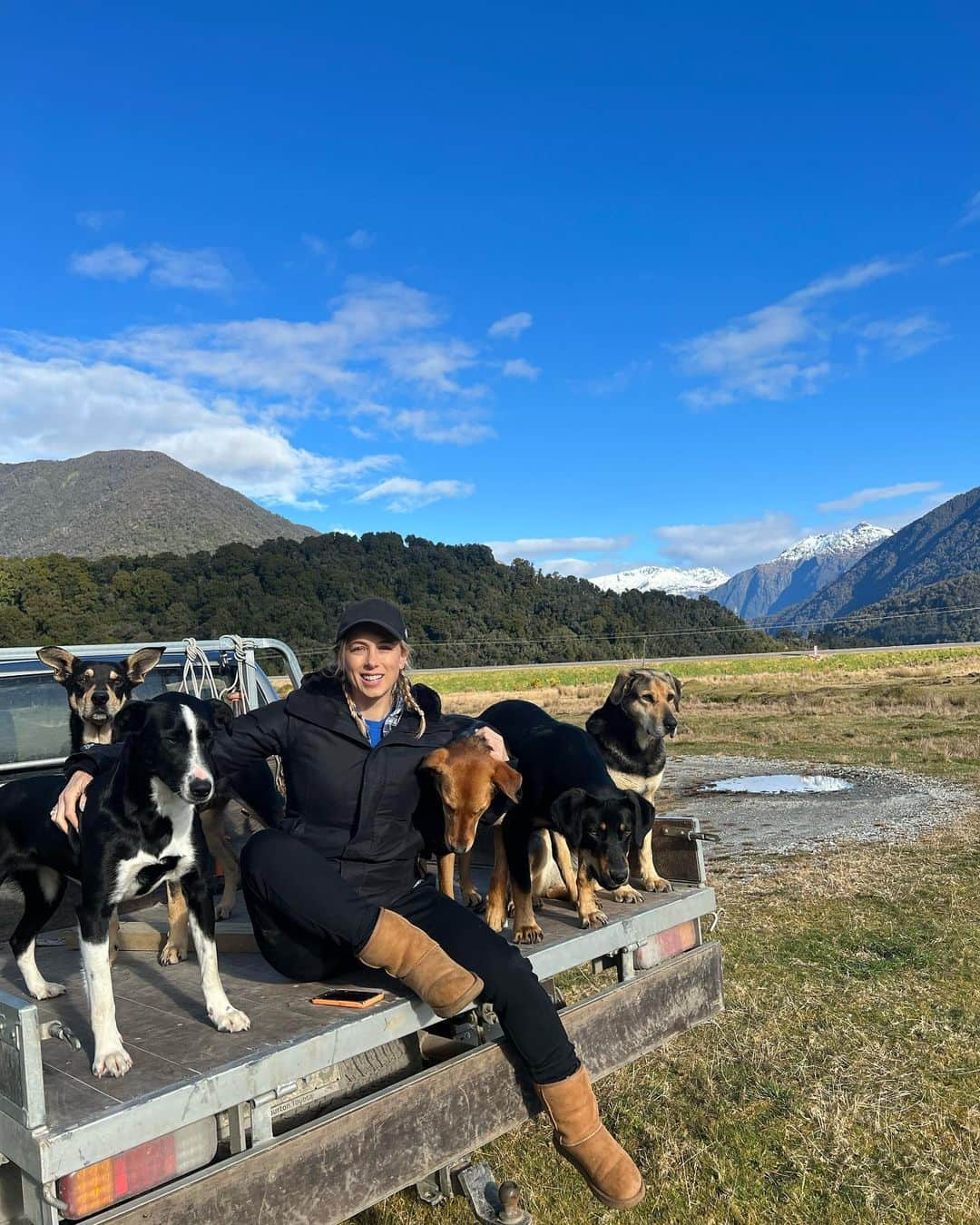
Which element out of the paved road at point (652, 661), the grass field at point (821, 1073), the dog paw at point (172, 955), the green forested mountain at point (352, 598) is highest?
the green forested mountain at point (352, 598)

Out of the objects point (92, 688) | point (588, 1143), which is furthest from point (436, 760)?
point (92, 688)

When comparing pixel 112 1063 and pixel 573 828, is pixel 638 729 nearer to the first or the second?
pixel 573 828

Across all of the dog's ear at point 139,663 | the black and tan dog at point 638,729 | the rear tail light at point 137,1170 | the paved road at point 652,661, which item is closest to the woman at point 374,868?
the rear tail light at point 137,1170

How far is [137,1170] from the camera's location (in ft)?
6.68

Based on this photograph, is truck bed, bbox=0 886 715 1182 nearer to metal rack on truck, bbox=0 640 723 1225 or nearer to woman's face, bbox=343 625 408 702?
metal rack on truck, bbox=0 640 723 1225

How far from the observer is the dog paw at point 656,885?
14.0 feet

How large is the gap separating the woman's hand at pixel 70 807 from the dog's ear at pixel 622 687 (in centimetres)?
354

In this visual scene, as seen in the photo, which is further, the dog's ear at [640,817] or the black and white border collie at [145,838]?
the dog's ear at [640,817]

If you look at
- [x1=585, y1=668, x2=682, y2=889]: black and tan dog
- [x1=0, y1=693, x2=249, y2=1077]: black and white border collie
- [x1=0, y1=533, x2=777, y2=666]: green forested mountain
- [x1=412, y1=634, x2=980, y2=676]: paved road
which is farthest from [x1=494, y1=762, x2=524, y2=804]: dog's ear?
[x1=412, y1=634, x2=980, y2=676]: paved road

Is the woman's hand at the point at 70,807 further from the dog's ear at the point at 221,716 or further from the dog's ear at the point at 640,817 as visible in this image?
the dog's ear at the point at 640,817

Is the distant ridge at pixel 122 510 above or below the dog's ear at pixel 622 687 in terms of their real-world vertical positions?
above

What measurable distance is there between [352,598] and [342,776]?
59.0 metres

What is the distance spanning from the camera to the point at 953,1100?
13.5 feet

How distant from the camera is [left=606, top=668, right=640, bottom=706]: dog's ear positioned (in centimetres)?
597
